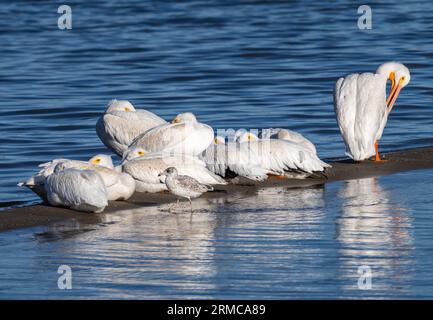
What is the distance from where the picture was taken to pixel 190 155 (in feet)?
30.5

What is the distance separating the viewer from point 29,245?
7359 mm

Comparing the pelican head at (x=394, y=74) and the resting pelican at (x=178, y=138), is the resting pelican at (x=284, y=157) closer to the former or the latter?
the resting pelican at (x=178, y=138)

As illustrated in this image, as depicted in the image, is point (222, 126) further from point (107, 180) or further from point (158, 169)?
point (107, 180)

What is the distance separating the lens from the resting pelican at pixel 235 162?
9.17 m

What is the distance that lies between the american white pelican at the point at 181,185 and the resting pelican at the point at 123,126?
2.24 metres

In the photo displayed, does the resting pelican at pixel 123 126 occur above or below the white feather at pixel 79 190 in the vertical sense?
above

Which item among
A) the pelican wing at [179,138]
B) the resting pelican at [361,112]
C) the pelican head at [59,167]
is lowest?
the pelican head at [59,167]

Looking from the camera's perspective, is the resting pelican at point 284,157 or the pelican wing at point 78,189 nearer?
the pelican wing at point 78,189

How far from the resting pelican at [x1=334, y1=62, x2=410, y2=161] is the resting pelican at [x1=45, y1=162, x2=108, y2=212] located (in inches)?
115

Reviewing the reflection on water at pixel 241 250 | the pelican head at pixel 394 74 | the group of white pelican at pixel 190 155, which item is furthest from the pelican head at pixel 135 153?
the pelican head at pixel 394 74

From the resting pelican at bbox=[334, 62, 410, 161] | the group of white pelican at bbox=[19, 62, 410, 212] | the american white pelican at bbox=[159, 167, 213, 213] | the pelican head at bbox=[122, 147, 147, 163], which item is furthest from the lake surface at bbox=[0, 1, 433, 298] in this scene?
the pelican head at bbox=[122, 147, 147, 163]

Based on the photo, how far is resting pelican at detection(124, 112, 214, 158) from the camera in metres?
9.41

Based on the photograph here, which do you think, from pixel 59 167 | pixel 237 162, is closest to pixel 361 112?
pixel 237 162

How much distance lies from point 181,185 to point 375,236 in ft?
A: 5.39
